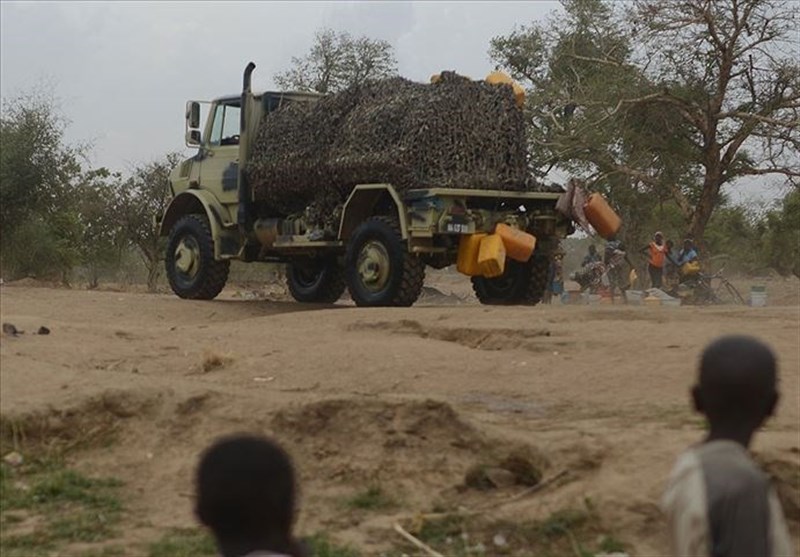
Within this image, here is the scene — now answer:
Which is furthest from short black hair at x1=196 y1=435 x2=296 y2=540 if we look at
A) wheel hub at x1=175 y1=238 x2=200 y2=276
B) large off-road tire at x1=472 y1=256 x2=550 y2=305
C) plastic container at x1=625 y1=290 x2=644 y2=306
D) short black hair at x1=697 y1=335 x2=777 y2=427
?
plastic container at x1=625 y1=290 x2=644 y2=306

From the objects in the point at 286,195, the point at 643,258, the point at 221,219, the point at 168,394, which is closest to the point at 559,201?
the point at 286,195

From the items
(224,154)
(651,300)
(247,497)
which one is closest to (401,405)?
(247,497)

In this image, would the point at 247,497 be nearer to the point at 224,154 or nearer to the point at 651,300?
the point at 224,154

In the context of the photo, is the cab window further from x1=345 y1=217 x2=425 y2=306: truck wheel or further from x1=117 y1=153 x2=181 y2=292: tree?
x1=117 y1=153 x2=181 y2=292: tree

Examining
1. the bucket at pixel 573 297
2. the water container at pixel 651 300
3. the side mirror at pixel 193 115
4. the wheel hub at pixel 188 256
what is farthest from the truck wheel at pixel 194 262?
the bucket at pixel 573 297

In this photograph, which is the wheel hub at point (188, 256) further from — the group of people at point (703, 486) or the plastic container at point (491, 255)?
the group of people at point (703, 486)

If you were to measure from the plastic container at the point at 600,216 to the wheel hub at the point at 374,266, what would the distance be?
224 cm

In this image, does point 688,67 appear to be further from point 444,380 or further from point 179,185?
point 444,380

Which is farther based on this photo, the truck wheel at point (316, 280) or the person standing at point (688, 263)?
the person standing at point (688, 263)

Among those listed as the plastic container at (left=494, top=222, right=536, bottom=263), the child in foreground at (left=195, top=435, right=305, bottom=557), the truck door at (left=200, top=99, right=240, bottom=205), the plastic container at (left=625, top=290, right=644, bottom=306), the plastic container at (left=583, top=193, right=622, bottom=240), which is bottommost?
the plastic container at (left=625, top=290, right=644, bottom=306)

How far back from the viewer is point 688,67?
2120 cm

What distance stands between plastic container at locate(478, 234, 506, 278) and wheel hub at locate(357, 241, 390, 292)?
1016mm

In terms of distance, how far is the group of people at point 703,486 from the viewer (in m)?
2.24

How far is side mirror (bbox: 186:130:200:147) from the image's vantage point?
15.0 meters
